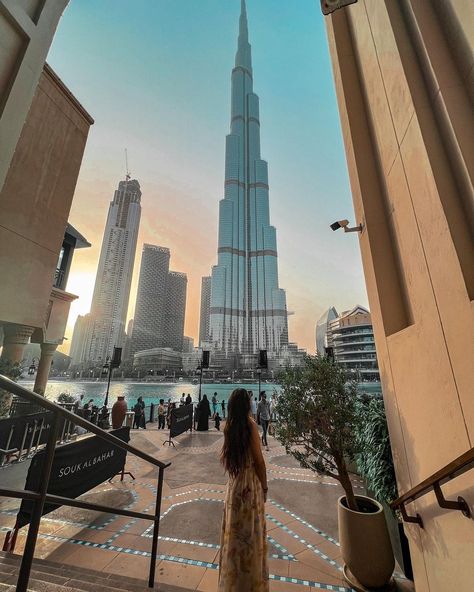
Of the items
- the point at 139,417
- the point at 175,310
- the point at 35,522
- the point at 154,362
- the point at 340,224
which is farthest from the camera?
the point at 175,310

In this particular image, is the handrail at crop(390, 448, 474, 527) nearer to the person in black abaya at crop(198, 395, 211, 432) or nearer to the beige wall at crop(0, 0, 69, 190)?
the beige wall at crop(0, 0, 69, 190)

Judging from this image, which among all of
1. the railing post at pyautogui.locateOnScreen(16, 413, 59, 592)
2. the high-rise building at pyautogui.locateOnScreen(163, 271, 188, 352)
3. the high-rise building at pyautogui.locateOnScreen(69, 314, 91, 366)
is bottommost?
the railing post at pyautogui.locateOnScreen(16, 413, 59, 592)

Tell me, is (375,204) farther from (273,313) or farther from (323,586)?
(273,313)

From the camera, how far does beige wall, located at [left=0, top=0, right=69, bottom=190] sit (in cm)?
263

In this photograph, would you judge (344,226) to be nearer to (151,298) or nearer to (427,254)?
(427,254)

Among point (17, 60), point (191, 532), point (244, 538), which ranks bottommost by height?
point (191, 532)

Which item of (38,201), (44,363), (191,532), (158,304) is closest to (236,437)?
(191,532)

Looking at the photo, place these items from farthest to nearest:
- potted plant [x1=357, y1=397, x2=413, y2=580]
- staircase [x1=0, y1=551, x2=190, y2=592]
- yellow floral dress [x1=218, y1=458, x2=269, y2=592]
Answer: potted plant [x1=357, y1=397, x2=413, y2=580]
yellow floral dress [x1=218, y1=458, x2=269, y2=592]
staircase [x1=0, y1=551, x2=190, y2=592]

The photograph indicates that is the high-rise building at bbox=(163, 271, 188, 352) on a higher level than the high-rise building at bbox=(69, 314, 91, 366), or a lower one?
higher

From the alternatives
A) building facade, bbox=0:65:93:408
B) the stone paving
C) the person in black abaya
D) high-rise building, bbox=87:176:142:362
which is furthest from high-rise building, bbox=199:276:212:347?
the stone paving

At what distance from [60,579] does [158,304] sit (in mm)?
117469

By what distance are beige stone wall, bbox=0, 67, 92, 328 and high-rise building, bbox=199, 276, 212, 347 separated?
101 metres

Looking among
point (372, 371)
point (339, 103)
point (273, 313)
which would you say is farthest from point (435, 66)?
point (273, 313)

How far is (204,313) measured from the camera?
133 metres
